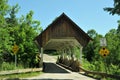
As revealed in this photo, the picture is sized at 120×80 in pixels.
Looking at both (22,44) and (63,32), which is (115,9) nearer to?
(63,32)

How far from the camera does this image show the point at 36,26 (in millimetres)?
58469

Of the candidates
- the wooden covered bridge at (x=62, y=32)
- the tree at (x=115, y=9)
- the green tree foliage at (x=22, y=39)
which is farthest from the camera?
the green tree foliage at (x=22, y=39)

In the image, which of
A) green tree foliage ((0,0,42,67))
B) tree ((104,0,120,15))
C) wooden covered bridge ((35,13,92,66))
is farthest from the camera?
green tree foliage ((0,0,42,67))

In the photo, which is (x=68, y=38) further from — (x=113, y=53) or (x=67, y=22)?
(x=113, y=53)

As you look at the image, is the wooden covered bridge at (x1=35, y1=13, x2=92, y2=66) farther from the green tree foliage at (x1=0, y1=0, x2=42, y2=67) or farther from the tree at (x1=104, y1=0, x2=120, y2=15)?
the tree at (x1=104, y1=0, x2=120, y2=15)

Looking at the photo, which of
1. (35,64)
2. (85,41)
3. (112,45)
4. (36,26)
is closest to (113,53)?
(112,45)

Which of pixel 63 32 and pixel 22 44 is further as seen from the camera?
pixel 22 44

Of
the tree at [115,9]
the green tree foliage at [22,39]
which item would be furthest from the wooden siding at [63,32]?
the tree at [115,9]

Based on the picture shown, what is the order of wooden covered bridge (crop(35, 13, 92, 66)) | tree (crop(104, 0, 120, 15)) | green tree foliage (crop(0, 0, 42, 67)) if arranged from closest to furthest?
tree (crop(104, 0, 120, 15))
wooden covered bridge (crop(35, 13, 92, 66))
green tree foliage (crop(0, 0, 42, 67))

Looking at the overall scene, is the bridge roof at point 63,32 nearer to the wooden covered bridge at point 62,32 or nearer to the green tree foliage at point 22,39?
the wooden covered bridge at point 62,32

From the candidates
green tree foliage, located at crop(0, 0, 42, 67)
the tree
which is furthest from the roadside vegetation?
the tree

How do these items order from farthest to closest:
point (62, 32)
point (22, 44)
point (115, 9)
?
point (22, 44) < point (62, 32) < point (115, 9)

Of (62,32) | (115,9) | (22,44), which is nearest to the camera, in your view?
(115,9)

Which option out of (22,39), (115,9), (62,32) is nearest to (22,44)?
(22,39)
